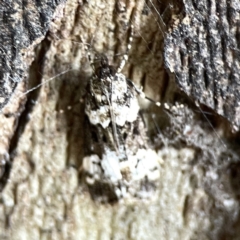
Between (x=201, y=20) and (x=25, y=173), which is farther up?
(x=201, y=20)

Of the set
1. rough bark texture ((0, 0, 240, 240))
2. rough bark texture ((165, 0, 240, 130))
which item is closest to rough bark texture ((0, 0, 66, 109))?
rough bark texture ((0, 0, 240, 240))

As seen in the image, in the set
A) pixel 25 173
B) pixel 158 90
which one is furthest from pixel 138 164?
pixel 25 173

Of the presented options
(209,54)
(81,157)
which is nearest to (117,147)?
(81,157)

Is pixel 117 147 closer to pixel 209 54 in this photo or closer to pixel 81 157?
pixel 81 157

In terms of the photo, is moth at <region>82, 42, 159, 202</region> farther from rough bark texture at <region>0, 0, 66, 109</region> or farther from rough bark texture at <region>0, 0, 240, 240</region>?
rough bark texture at <region>0, 0, 66, 109</region>

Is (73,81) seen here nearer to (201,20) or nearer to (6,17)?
(6,17)
